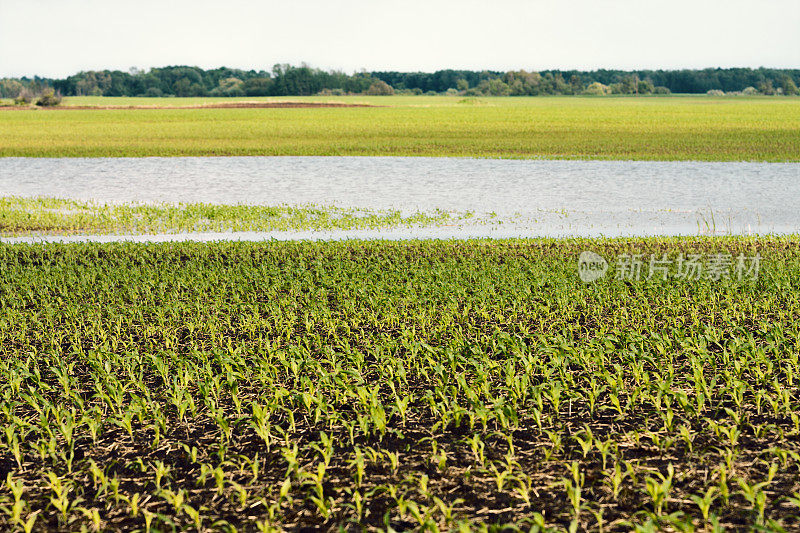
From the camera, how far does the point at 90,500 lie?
593 centimetres

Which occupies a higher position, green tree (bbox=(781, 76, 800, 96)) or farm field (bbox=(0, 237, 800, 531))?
green tree (bbox=(781, 76, 800, 96))

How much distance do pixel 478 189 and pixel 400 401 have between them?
20.8 metres

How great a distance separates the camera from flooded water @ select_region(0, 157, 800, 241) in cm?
1948

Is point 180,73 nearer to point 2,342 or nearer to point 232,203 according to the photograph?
point 232,203

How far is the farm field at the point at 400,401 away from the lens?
5754mm

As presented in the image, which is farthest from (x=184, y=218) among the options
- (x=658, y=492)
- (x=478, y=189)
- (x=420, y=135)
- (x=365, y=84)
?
(x=365, y=84)

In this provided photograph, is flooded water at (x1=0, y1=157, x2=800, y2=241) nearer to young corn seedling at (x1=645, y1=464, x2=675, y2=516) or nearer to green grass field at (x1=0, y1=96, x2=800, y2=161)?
green grass field at (x1=0, y1=96, x2=800, y2=161)

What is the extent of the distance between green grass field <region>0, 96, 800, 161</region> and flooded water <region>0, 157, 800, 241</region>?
4140 mm

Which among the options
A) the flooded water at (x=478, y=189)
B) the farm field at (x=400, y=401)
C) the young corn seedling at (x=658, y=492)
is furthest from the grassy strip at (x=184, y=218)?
the young corn seedling at (x=658, y=492)

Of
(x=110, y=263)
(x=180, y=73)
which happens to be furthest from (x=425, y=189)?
(x=180, y=73)

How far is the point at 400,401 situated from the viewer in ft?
23.4

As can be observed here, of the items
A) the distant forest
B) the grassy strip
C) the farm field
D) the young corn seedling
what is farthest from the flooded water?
the distant forest

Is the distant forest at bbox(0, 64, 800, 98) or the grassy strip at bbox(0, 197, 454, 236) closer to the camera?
the grassy strip at bbox(0, 197, 454, 236)

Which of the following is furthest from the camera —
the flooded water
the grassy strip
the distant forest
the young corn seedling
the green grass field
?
the distant forest
